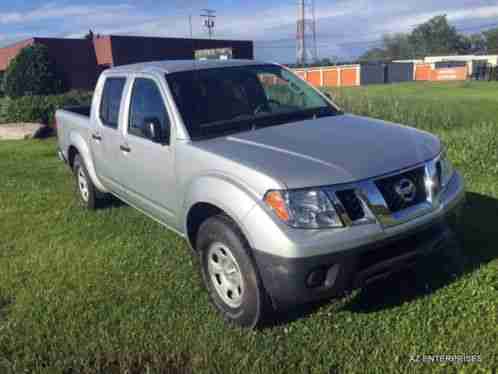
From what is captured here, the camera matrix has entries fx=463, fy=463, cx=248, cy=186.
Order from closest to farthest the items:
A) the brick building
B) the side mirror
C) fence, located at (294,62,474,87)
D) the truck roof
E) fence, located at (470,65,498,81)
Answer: the side mirror, the truck roof, the brick building, fence, located at (470,65,498,81), fence, located at (294,62,474,87)

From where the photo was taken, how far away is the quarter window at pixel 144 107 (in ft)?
12.9

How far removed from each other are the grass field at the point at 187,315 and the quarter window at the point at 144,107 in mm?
1289

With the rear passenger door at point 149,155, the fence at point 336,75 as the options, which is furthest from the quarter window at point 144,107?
the fence at point 336,75

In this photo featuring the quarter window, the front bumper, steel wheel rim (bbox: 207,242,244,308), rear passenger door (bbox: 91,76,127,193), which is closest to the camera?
the front bumper

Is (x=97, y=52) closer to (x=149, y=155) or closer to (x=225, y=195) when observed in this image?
(x=149, y=155)

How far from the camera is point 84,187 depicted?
6125 millimetres

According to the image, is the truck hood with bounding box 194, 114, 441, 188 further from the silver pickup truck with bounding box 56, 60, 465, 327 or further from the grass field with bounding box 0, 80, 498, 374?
the grass field with bounding box 0, 80, 498, 374

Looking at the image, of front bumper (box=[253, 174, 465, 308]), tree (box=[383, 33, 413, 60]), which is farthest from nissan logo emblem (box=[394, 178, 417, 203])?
tree (box=[383, 33, 413, 60])

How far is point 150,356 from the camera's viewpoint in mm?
3037

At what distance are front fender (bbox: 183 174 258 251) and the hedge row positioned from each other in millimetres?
13662

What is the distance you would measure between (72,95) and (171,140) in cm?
1450

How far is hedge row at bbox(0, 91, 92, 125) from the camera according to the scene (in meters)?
15.9

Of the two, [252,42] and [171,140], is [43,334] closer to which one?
[171,140]

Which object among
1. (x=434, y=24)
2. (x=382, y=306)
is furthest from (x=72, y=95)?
(x=434, y=24)
